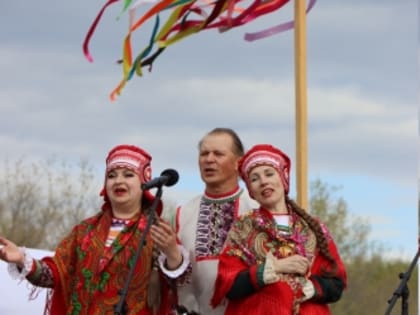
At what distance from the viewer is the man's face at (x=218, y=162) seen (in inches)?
245

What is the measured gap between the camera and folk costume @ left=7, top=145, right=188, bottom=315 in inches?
232

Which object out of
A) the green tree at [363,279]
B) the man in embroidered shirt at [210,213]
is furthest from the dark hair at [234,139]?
the green tree at [363,279]

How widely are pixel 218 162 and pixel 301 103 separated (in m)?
1.09

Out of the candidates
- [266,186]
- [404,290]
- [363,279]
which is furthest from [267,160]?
[363,279]

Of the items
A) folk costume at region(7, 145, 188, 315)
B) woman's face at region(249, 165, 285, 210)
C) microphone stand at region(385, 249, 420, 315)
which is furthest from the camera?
folk costume at region(7, 145, 188, 315)

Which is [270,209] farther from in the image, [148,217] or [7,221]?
[7,221]

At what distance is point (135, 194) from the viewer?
595 cm

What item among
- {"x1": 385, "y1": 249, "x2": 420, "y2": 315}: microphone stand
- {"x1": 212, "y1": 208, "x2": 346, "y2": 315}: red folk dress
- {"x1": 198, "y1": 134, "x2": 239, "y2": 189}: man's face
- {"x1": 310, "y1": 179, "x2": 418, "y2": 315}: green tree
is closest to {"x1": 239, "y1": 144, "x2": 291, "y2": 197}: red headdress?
{"x1": 212, "y1": 208, "x2": 346, "y2": 315}: red folk dress

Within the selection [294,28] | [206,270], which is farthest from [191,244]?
[294,28]

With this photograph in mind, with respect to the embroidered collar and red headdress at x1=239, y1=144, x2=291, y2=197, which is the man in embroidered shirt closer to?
the embroidered collar

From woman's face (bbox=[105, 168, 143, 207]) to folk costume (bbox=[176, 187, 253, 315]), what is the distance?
412 mm

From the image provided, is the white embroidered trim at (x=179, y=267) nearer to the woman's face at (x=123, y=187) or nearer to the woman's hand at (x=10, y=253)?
the woman's face at (x=123, y=187)

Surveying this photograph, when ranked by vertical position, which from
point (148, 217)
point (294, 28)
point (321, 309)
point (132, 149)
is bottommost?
point (321, 309)

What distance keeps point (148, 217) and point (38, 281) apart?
72 cm
